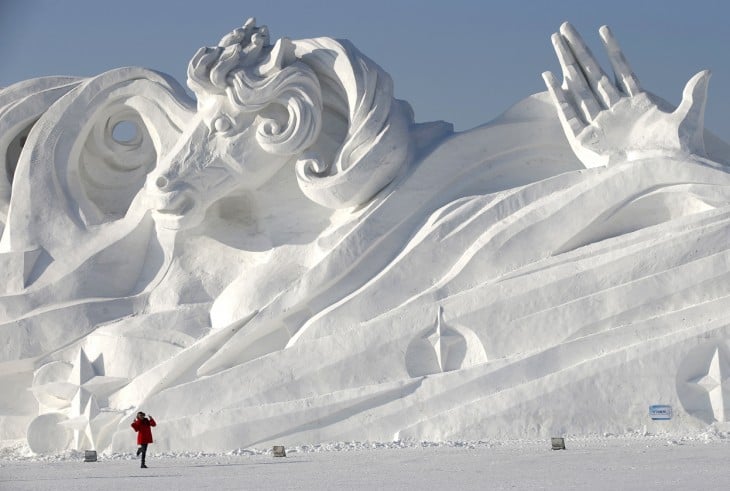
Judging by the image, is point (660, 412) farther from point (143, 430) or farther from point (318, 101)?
point (318, 101)

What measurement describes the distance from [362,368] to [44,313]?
150 inches

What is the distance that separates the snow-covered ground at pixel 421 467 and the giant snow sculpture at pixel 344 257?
66 centimetres

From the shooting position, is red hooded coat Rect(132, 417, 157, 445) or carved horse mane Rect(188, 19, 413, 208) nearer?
red hooded coat Rect(132, 417, 157, 445)

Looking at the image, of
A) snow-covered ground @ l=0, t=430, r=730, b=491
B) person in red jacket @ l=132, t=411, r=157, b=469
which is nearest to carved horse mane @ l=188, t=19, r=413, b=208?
snow-covered ground @ l=0, t=430, r=730, b=491

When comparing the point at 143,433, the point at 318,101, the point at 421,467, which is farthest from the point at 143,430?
the point at 318,101

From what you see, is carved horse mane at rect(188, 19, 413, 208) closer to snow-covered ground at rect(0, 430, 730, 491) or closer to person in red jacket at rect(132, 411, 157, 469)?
snow-covered ground at rect(0, 430, 730, 491)

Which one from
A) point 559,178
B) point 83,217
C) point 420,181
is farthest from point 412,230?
point 83,217

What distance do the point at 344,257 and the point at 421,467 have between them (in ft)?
13.4

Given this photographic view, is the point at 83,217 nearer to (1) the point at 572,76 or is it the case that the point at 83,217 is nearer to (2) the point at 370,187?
(2) the point at 370,187

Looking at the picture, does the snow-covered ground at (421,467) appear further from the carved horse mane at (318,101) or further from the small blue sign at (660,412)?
the carved horse mane at (318,101)

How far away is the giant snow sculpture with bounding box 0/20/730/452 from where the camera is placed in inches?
594

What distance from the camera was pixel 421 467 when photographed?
12.4m

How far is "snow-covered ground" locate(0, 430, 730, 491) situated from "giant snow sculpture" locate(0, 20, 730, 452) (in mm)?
659

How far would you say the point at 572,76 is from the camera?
55.0 feet
